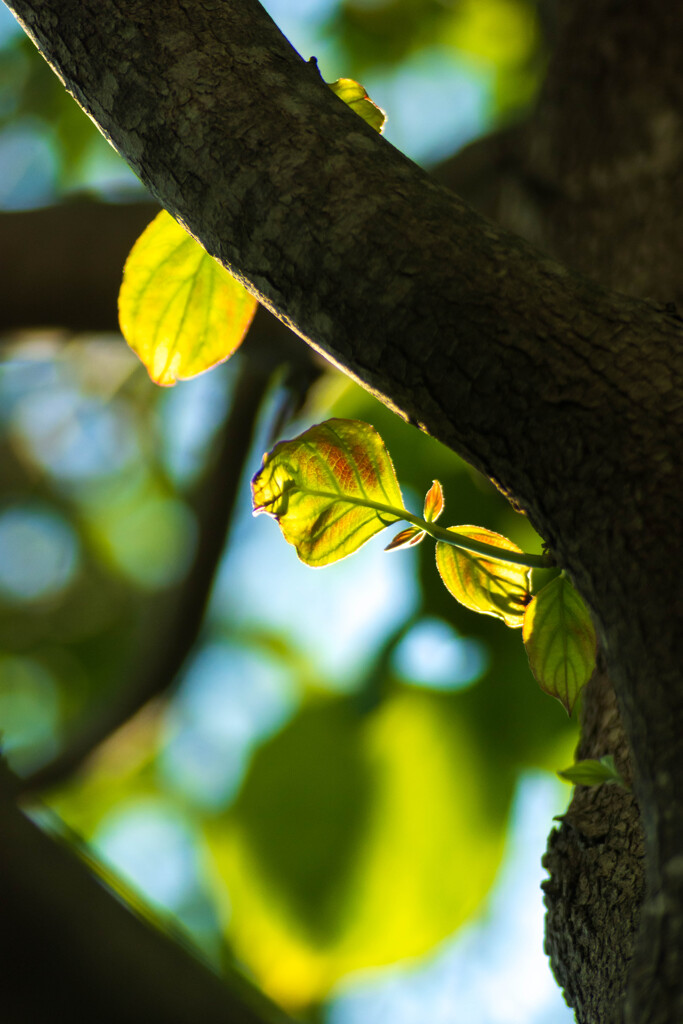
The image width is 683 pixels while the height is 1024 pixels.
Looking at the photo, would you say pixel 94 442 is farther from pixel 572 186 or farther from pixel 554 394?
pixel 554 394

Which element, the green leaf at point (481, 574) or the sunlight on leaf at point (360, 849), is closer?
the green leaf at point (481, 574)

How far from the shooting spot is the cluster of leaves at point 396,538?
370 millimetres

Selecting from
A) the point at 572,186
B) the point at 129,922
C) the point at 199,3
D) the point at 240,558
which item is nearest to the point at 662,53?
the point at 572,186

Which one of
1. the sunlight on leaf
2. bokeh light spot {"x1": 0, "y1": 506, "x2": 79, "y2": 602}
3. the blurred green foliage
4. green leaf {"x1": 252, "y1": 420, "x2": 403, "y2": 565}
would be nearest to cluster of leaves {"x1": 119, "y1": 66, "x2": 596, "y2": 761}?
green leaf {"x1": 252, "y1": 420, "x2": 403, "y2": 565}

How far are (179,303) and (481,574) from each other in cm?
25

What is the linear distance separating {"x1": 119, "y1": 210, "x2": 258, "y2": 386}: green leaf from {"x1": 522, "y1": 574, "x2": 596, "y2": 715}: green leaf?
0.79 ft

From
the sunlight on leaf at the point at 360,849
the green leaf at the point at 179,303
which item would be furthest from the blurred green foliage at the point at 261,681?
the green leaf at the point at 179,303

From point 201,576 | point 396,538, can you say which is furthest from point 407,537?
point 201,576

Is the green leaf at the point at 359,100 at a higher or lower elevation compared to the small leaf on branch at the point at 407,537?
higher

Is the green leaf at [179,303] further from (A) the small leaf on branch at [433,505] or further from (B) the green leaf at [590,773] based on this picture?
(B) the green leaf at [590,773]

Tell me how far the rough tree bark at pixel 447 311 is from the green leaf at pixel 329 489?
7 cm

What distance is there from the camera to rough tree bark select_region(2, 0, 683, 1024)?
255 mm

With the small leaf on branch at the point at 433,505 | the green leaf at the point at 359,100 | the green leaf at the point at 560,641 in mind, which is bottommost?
the green leaf at the point at 560,641

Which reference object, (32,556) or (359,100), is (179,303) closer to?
(359,100)
